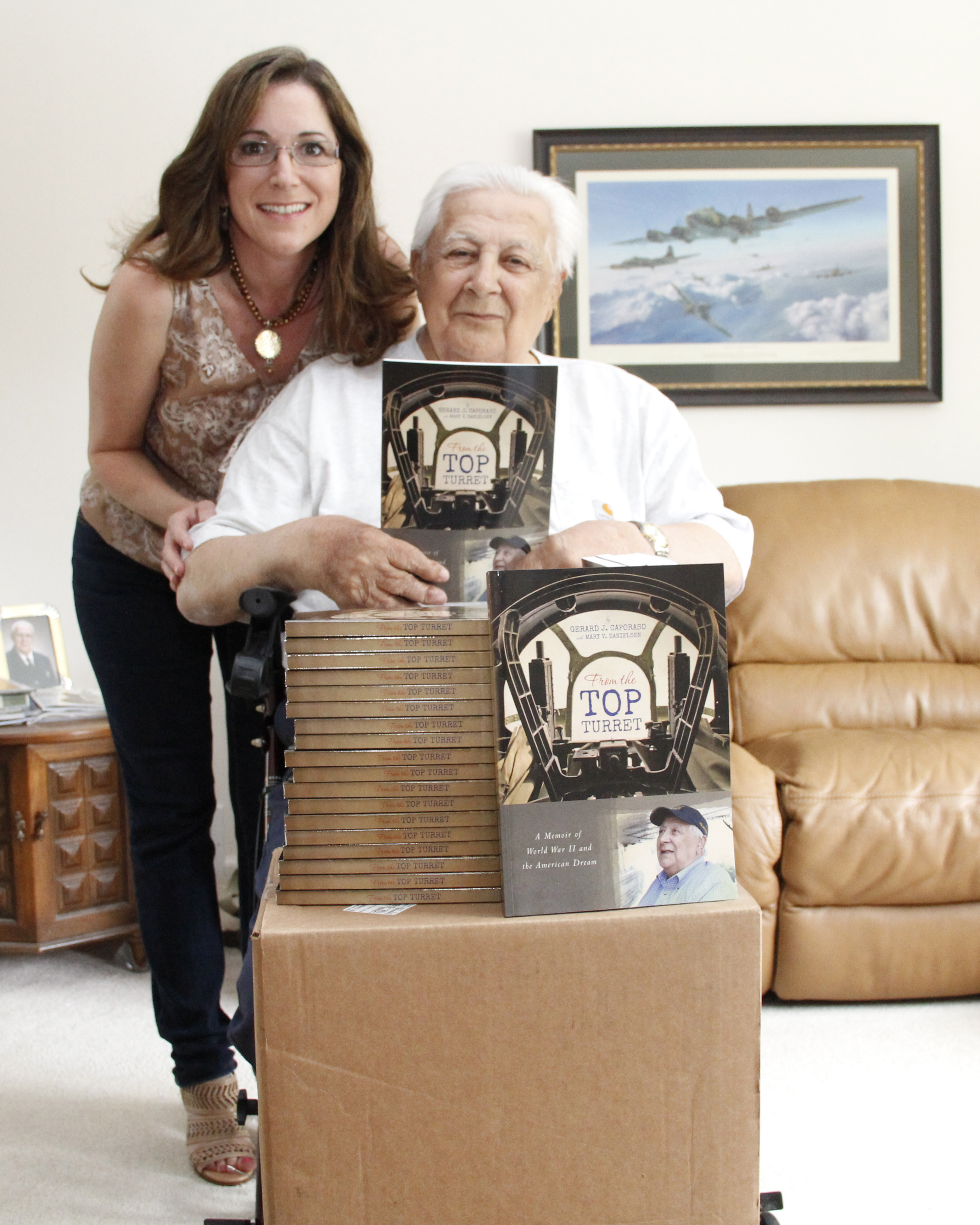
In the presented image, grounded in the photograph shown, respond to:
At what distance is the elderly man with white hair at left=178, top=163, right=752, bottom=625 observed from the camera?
4.09 ft

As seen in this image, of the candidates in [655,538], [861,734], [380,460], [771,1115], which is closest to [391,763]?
[655,538]

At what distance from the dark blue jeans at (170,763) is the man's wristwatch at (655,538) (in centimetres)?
65

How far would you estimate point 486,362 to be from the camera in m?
1.25

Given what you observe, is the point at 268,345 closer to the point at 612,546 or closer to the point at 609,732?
the point at 612,546

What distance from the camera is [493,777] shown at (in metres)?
0.83

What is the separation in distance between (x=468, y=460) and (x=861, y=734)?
1.46 meters

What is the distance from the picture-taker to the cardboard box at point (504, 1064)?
30.6 inches

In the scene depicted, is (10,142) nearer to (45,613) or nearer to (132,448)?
(45,613)

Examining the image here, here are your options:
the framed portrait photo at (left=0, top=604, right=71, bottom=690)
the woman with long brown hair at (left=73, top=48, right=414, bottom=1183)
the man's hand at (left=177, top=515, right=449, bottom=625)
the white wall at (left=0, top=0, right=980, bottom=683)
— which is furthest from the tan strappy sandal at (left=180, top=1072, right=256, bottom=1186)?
the white wall at (left=0, top=0, right=980, bottom=683)

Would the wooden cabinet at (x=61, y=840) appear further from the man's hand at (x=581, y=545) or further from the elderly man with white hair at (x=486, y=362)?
the man's hand at (x=581, y=545)

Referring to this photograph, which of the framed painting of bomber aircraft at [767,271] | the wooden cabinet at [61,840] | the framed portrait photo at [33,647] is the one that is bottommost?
the wooden cabinet at [61,840]

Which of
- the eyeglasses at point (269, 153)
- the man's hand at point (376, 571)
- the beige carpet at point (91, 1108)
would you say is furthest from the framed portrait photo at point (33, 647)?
the man's hand at point (376, 571)

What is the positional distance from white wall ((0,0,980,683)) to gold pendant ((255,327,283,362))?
1368mm

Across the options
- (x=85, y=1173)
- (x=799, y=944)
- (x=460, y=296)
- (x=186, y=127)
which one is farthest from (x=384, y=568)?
(x=186, y=127)
